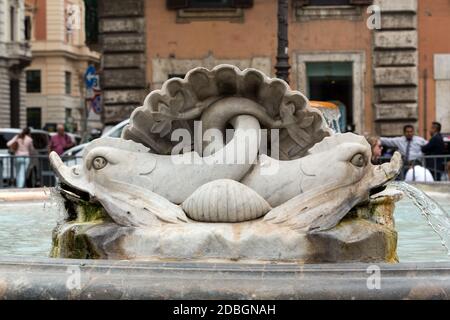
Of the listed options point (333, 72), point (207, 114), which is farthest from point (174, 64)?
point (207, 114)

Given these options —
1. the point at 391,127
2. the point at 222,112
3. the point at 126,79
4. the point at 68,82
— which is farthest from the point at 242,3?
the point at 68,82

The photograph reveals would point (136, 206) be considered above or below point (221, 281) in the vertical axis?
above

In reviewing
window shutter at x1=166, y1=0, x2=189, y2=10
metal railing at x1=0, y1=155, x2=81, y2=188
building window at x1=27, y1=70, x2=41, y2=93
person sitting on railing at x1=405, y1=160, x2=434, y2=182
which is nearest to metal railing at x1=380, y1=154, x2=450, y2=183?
person sitting on railing at x1=405, y1=160, x2=434, y2=182

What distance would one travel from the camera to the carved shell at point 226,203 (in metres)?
3.80

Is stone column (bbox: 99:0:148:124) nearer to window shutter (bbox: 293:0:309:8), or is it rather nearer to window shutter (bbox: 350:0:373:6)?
window shutter (bbox: 293:0:309:8)

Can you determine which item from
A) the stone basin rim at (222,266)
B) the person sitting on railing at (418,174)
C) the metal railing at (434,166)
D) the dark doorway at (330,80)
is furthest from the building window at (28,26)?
the stone basin rim at (222,266)

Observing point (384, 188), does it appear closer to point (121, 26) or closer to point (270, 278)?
point (270, 278)

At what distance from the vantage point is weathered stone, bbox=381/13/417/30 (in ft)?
72.4

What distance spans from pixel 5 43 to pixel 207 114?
51.7m

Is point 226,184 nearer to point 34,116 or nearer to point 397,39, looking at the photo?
point 397,39

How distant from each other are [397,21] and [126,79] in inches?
221

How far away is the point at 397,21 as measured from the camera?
22062 millimetres

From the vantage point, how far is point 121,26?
22781 millimetres

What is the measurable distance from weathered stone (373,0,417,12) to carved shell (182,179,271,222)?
18762 millimetres
